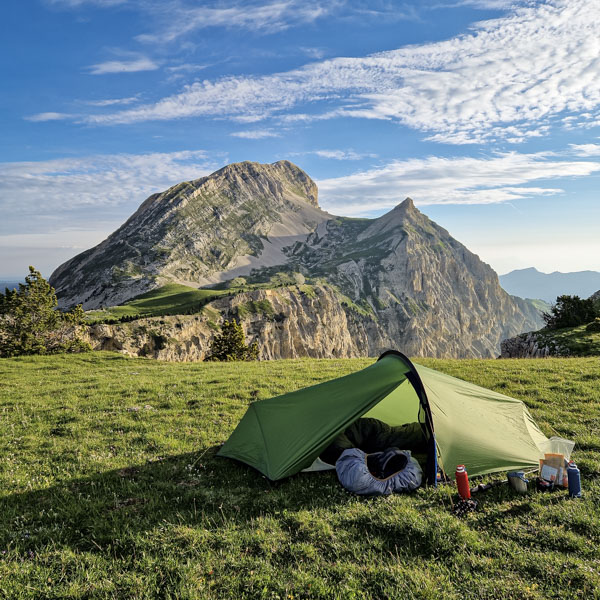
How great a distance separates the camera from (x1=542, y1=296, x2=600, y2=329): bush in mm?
36125

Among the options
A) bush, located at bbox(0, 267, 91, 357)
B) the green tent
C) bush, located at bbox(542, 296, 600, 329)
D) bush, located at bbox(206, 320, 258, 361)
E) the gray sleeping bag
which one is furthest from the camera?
bush, located at bbox(206, 320, 258, 361)

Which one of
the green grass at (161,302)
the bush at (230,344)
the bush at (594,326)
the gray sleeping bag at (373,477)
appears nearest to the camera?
the gray sleeping bag at (373,477)

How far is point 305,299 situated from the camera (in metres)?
186

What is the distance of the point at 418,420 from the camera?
41.7 ft

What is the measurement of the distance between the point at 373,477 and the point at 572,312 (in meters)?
37.1

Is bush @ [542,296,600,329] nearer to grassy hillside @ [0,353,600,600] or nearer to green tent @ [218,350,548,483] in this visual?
grassy hillside @ [0,353,600,600]

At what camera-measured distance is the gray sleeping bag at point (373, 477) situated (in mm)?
9586

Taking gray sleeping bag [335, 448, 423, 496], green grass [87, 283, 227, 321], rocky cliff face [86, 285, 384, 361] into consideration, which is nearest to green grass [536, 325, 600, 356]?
gray sleeping bag [335, 448, 423, 496]

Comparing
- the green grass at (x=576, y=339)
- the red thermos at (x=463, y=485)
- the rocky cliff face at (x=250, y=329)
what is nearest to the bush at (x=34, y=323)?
the rocky cliff face at (x=250, y=329)

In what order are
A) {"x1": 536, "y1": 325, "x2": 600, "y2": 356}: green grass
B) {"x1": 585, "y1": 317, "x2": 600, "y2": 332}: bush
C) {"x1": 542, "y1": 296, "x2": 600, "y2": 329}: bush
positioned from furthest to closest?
{"x1": 542, "y1": 296, "x2": 600, "y2": 329}: bush, {"x1": 585, "y1": 317, "x2": 600, "y2": 332}: bush, {"x1": 536, "y1": 325, "x2": 600, "y2": 356}: green grass

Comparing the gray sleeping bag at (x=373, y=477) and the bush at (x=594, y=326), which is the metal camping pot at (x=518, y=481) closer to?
the gray sleeping bag at (x=373, y=477)

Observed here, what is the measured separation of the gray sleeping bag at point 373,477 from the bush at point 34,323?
35522mm

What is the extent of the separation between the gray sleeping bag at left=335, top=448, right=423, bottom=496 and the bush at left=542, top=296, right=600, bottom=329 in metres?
34.7

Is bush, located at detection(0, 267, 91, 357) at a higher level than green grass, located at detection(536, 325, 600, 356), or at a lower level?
higher
